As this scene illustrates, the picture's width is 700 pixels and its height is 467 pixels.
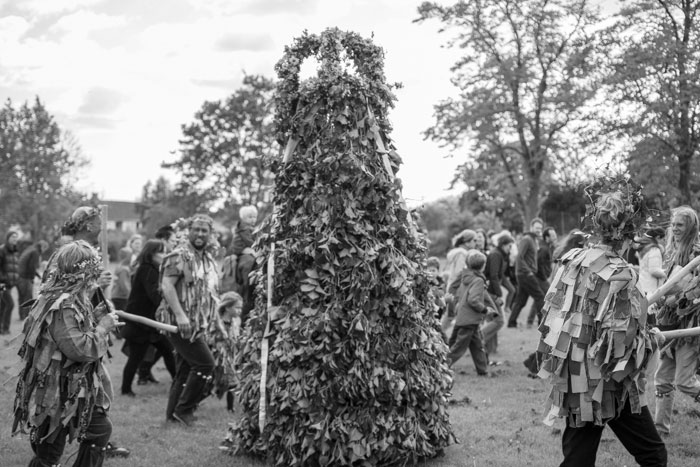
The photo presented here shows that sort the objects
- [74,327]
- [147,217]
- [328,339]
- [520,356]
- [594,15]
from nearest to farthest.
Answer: [74,327] → [328,339] → [520,356] → [594,15] → [147,217]

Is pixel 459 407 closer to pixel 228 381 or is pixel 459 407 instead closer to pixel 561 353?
pixel 228 381

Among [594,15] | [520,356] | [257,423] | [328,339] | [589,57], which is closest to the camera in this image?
[328,339]

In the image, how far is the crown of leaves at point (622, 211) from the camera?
4180mm

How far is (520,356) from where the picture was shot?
36.4 ft

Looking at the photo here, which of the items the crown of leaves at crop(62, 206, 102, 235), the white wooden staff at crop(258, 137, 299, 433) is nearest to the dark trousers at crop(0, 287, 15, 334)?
the crown of leaves at crop(62, 206, 102, 235)

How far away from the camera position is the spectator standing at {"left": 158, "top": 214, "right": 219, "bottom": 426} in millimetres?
6812

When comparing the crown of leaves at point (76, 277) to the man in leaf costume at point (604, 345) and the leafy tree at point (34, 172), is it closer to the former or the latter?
the man in leaf costume at point (604, 345)

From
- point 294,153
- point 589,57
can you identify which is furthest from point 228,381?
point 589,57

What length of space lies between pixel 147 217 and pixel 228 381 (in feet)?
184

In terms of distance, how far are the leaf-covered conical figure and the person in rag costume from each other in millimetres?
1351

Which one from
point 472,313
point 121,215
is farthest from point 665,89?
point 121,215

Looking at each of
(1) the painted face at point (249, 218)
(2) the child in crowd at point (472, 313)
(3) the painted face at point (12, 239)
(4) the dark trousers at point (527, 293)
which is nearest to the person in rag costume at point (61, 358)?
(1) the painted face at point (249, 218)

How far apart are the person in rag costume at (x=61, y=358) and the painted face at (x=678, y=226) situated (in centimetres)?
472

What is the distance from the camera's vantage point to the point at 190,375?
23.1 ft
